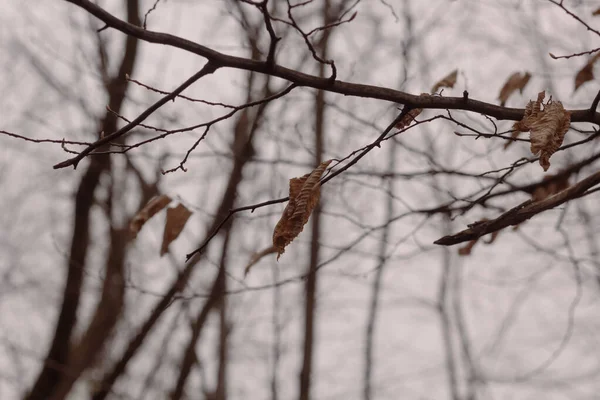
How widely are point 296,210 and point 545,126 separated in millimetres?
622

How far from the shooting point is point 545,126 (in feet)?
4.44

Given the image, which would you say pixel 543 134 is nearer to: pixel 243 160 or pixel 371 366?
pixel 243 160

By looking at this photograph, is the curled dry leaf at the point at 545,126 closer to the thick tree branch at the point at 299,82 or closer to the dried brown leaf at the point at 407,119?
the thick tree branch at the point at 299,82

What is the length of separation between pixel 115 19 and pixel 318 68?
9.46 feet

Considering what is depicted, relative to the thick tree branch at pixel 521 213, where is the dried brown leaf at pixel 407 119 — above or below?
above

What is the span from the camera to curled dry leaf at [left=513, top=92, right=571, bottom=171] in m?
1.32

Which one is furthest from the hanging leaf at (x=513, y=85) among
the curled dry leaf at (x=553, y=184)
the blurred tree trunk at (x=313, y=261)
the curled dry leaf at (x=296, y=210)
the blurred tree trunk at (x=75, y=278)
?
the blurred tree trunk at (x=75, y=278)

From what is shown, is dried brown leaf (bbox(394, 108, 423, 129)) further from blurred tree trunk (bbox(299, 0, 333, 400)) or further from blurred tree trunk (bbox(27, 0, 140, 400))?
blurred tree trunk (bbox(27, 0, 140, 400))

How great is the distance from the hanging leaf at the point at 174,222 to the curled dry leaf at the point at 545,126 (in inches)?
45.0

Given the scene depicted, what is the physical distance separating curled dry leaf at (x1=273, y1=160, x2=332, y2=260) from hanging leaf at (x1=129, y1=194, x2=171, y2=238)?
32.9 inches

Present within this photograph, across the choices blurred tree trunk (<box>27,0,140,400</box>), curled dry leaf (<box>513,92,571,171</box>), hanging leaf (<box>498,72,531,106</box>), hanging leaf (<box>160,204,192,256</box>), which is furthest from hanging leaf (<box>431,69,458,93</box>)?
blurred tree trunk (<box>27,0,140,400</box>)

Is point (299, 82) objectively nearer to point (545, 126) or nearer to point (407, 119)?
point (407, 119)

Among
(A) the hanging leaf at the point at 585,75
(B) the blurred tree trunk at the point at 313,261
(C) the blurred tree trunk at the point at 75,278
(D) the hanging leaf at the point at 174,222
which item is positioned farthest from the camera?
(C) the blurred tree trunk at the point at 75,278

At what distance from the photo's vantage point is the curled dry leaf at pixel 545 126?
1317 mm
